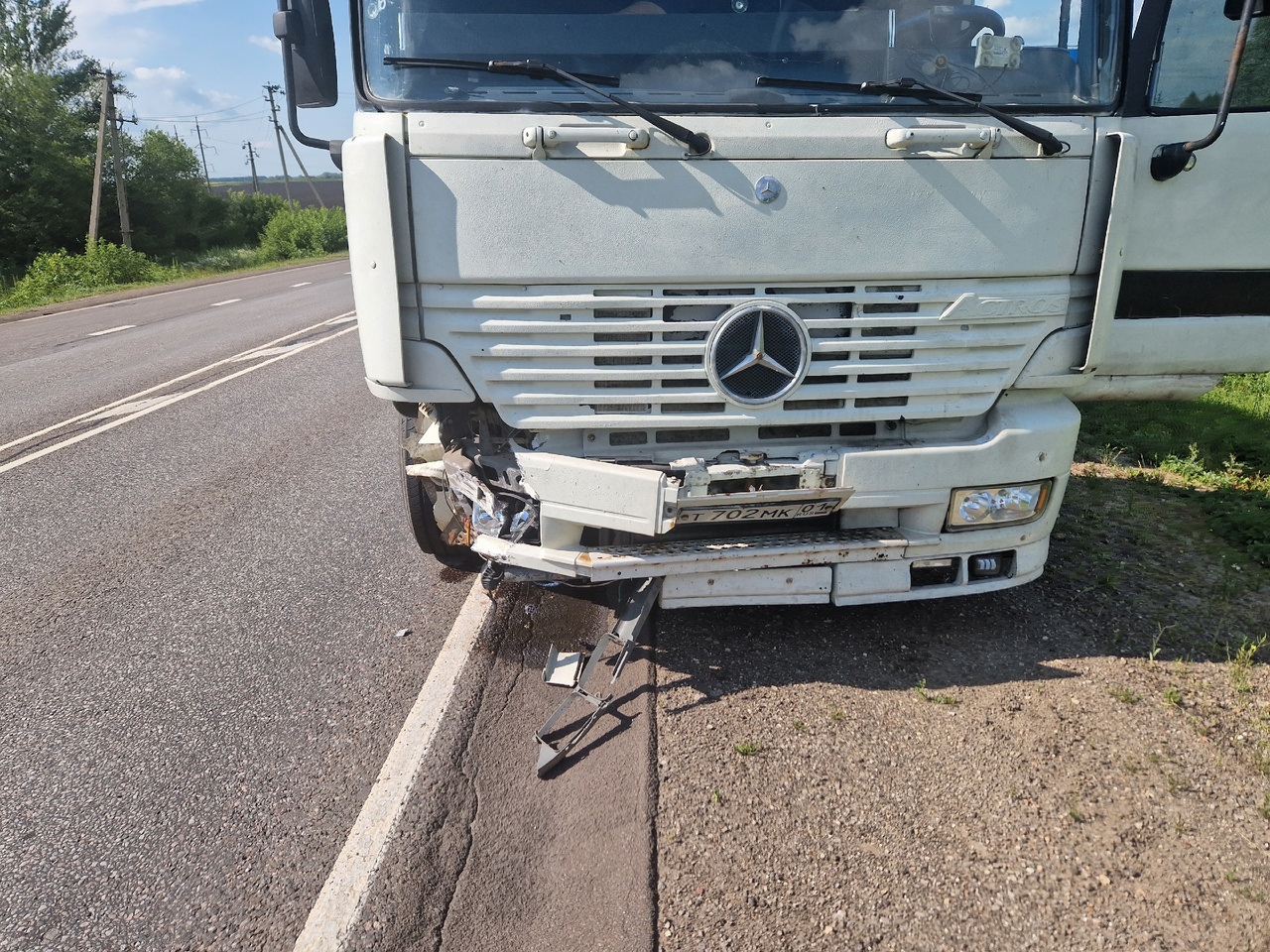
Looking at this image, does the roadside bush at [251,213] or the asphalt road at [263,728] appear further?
the roadside bush at [251,213]

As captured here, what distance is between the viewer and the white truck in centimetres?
294

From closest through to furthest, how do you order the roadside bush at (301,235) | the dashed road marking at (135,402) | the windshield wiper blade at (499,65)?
the windshield wiper blade at (499,65) < the dashed road marking at (135,402) < the roadside bush at (301,235)

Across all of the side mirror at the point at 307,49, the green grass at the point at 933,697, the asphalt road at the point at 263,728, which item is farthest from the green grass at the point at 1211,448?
the side mirror at the point at 307,49

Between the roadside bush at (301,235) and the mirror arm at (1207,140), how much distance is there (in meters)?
39.7

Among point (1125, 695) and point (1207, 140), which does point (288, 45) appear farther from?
point (1125, 695)

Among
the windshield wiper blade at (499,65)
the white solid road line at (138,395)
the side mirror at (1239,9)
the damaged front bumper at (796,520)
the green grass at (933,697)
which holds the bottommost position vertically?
the white solid road line at (138,395)

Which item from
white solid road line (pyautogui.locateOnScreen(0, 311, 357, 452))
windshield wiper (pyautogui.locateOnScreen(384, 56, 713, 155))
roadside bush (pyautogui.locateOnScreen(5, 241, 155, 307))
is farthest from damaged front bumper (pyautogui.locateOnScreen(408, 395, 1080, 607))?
roadside bush (pyautogui.locateOnScreen(5, 241, 155, 307))

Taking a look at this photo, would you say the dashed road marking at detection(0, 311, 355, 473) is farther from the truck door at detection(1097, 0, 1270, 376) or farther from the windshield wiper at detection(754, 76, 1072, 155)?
the truck door at detection(1097, 0, 1270, 376)

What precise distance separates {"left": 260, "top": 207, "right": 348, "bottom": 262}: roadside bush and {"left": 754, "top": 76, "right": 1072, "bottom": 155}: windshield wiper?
3911cm

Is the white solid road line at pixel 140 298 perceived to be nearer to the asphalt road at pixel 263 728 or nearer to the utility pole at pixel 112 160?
the utility pole at pixel 112 160

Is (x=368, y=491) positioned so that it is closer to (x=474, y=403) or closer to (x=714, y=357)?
(x=474, y=403)

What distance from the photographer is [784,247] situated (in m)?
3.00

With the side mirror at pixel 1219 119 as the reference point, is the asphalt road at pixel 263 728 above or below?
below

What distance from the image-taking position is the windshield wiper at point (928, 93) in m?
2.92
